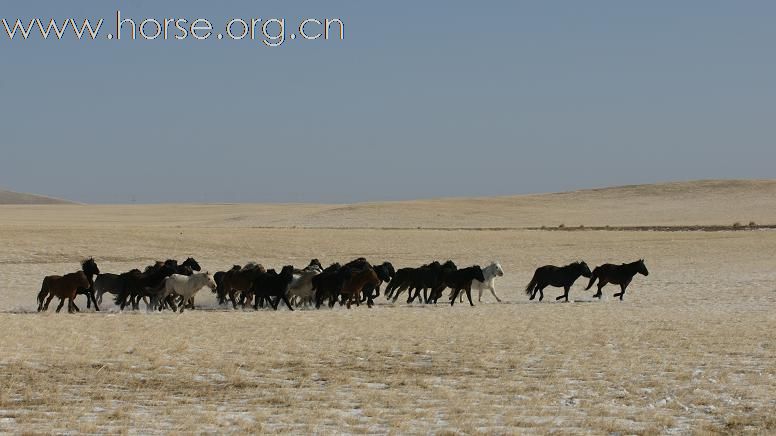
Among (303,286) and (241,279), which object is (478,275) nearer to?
(303,286)

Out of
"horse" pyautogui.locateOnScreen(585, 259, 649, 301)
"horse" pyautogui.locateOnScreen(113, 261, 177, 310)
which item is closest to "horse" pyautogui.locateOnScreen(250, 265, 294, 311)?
"horse" pyautogui.locateOnScreen(113, 261, 177, 310)

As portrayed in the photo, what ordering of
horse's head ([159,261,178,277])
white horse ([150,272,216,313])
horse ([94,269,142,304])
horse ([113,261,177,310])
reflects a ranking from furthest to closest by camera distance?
horse ([94,269,142,304]), horse's head ([159,261,178,277]), horse ([113,261,177,310]), white horse ([150,272,216,313])

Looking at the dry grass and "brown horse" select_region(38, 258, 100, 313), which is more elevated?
"brown horse" select_region(38, 258, 100, 313)

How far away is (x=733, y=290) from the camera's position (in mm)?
26250

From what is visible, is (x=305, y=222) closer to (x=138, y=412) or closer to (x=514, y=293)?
(x=514, y=293)

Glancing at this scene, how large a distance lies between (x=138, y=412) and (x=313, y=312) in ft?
39.6

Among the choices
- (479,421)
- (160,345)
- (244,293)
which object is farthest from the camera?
(244,293)

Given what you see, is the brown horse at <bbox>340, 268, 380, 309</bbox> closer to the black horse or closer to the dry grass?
the dry grass

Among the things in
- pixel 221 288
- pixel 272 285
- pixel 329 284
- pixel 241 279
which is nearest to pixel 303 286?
pixel 329 284

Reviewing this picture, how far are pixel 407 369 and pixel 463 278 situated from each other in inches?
458

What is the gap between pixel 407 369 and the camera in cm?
1180

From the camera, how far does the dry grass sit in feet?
28.6

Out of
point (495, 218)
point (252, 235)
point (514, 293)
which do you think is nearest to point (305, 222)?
point (495, 218)

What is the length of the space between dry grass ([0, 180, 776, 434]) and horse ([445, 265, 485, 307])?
696 mm
